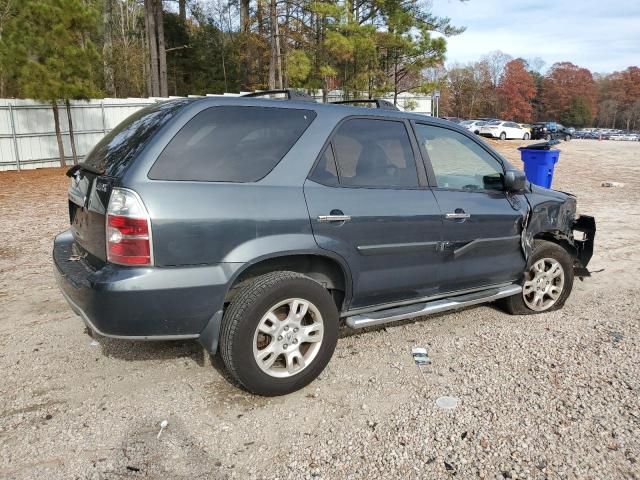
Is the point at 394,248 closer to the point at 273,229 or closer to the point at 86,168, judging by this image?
the point at 273,229

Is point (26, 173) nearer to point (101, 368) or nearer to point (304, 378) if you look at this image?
point (101, 368)

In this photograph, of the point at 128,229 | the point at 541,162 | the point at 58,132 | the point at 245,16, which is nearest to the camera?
the point at 128,229

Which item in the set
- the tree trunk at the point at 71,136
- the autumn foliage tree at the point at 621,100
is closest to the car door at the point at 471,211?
the tree trunk at the point at 71,136

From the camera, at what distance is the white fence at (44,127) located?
55.2 ft

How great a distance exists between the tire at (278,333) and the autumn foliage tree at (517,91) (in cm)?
8997

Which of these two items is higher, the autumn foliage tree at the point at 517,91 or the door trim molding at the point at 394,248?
the autumn foliage tree at the point at 517,91

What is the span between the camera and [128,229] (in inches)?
106

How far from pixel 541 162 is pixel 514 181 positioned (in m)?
6.02

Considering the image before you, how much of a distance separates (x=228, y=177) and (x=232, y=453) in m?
1.50

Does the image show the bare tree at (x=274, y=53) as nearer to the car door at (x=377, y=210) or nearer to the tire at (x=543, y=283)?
the tire at (x=543, y=283)

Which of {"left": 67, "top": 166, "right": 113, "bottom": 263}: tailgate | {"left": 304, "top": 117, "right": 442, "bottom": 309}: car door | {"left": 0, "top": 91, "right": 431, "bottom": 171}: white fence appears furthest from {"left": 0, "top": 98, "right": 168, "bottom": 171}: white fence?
{"left": 304, "top": 117, "right": 442, "bottom": 309}: car door

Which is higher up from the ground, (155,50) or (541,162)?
(155,50)

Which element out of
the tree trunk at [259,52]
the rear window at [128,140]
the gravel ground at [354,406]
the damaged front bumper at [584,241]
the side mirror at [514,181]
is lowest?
the gravel ground at [354,406]

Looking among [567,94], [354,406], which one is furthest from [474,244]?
[567,94]
